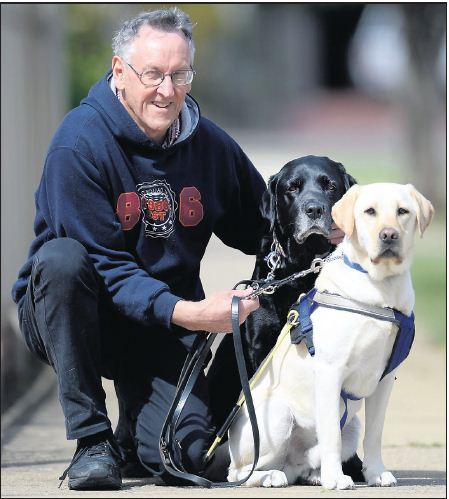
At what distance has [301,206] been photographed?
451 centimetres

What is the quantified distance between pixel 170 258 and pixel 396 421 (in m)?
2.58

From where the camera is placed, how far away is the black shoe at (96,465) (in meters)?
4.18

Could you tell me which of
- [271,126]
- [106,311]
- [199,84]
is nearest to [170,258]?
[106,311]

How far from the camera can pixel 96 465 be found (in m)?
4.20

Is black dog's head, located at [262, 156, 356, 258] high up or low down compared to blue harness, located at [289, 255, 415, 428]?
up

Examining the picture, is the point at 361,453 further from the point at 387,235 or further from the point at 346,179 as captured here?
the point at 387,235

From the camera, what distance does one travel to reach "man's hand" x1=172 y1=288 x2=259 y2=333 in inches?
164

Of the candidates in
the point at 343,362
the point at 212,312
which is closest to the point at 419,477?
the point at 343,362

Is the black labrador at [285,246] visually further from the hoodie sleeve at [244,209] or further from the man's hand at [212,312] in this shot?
the man's hand at [212,312]

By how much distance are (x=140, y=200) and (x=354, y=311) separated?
3.40ft

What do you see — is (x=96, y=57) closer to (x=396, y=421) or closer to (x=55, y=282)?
(x=396, y=421)

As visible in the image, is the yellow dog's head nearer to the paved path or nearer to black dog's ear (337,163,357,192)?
black dog's ear (337,163,357,192)

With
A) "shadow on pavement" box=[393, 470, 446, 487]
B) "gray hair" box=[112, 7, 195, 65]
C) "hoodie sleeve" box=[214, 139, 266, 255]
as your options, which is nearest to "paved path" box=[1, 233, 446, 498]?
"shadow on pavement" box=[393, 470, 446, 487]

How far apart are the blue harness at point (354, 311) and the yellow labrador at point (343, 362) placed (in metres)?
0.01
